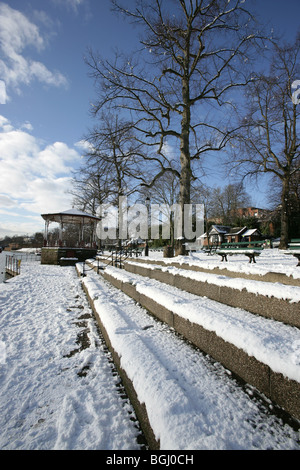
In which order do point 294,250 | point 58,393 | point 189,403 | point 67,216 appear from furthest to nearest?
point 67,216
point 294,250
point 58,393
point 189,403

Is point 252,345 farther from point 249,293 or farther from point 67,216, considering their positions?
point 67,216

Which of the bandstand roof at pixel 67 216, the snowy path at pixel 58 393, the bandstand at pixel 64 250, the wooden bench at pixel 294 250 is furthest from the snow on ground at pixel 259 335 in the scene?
Answer: the bandstand roof at pixel 67 216

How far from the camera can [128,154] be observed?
10.1m

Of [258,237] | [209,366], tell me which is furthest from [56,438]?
[258,237]

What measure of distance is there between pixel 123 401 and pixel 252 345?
112 centimetres

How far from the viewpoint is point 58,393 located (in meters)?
1.86

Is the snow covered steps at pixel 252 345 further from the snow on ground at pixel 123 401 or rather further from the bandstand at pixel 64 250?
the bandstand at pixel 64 250

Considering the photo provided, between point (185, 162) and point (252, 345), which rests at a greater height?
point (185, 162)

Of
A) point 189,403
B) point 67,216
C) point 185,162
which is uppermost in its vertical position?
point 185,162

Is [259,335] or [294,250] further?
[294,250]

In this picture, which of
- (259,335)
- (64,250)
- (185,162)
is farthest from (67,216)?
(259,335)

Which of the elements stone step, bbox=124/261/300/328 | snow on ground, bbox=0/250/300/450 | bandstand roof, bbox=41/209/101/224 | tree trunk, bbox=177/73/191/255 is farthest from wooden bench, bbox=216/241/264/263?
bandstand roof, bbox=41/209/101/224

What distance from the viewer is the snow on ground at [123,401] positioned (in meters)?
1.13

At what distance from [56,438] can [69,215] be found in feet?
60.7
